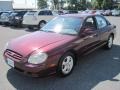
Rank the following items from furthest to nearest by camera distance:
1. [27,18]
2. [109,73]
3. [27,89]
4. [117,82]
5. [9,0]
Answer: [9,0], [27,18], [109,73], [117,82], [27,89]

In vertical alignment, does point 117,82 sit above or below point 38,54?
below

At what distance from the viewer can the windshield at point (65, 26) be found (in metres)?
5.80

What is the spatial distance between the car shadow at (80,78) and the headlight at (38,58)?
1.98ft

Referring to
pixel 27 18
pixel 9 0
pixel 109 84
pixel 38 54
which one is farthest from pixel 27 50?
pixel 9 0

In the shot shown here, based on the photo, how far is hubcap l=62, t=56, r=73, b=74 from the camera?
5.07 metres

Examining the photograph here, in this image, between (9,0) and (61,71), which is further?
(9,0)

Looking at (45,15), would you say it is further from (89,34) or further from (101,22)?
(89,34)

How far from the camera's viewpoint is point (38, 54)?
454 cm

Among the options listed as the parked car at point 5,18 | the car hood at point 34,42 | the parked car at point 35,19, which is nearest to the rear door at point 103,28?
the car hood at point 34,42

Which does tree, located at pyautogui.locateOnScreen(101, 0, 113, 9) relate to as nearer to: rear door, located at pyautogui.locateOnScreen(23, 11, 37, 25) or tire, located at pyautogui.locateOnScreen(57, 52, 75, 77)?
rear door, located at pyautogui.locateOnScreen(23, 11, 37, 25)

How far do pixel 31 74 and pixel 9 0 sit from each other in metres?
44.4

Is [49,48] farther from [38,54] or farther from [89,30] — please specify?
[89,30]

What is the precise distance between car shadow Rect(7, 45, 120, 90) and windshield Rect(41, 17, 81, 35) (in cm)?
109

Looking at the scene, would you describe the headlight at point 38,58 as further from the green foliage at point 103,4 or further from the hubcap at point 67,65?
the green foliage at point 103,4
